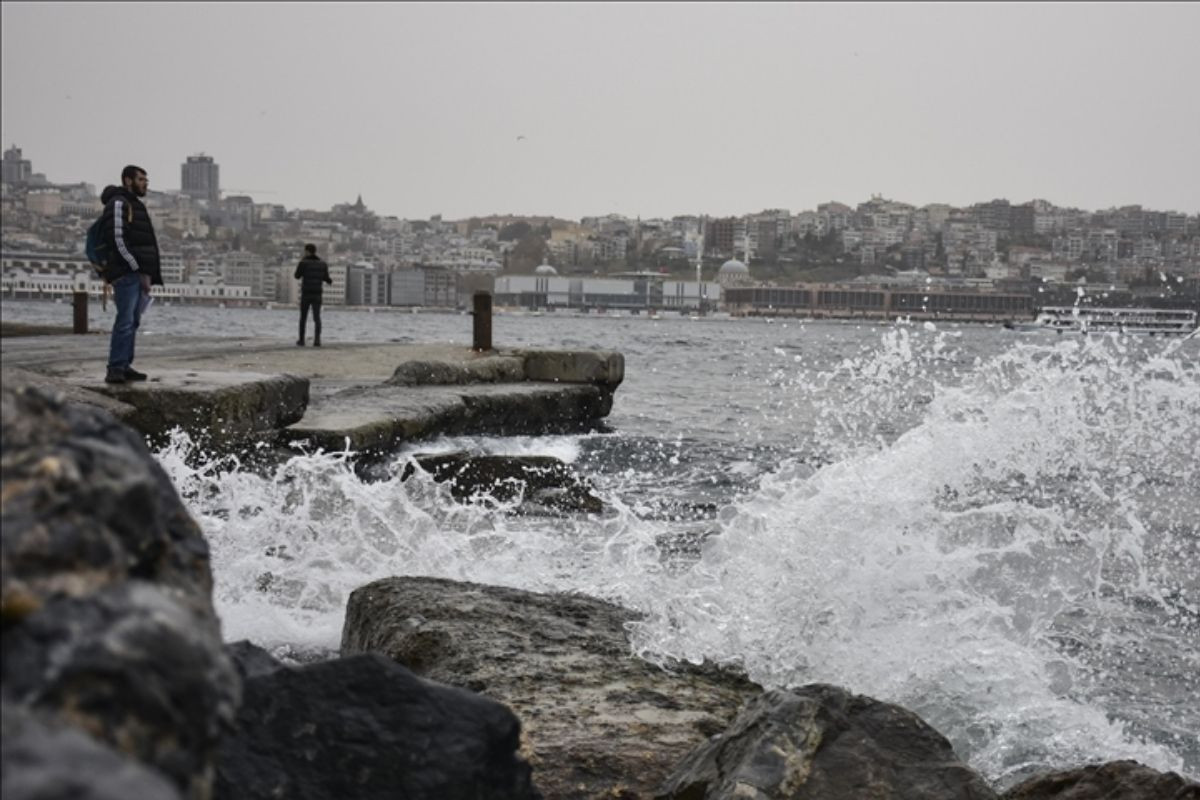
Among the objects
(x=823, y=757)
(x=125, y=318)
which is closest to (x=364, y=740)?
(x=823, y=757)

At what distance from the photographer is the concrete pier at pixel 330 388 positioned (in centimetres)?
714

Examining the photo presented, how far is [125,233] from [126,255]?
13 centimetres

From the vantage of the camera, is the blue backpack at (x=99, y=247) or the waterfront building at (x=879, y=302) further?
the waterfront building at (x=879, y=302)

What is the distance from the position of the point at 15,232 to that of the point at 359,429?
514ft

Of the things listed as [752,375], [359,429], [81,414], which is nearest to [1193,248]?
[752,375]

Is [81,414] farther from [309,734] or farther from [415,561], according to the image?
[415,561]

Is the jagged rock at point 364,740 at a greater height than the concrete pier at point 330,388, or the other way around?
the jagged rock at point 364,740

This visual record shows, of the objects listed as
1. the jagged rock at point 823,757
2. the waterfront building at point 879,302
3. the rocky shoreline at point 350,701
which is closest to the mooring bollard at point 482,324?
the rocky shoreline at point 350,701

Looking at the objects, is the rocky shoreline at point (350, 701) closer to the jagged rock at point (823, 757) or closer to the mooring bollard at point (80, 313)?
the jagged rock at point (823, 757)

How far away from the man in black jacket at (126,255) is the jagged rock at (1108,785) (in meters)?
5.75

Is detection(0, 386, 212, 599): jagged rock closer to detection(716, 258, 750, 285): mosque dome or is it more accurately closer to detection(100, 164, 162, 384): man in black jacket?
detection(100, 164, 162, 384): man in black jacket

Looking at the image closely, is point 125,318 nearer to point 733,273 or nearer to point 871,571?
point 871,571

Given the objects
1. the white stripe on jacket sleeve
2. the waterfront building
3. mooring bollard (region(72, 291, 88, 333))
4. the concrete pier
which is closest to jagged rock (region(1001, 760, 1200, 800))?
the concrete pier

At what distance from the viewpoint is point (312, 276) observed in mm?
16609
